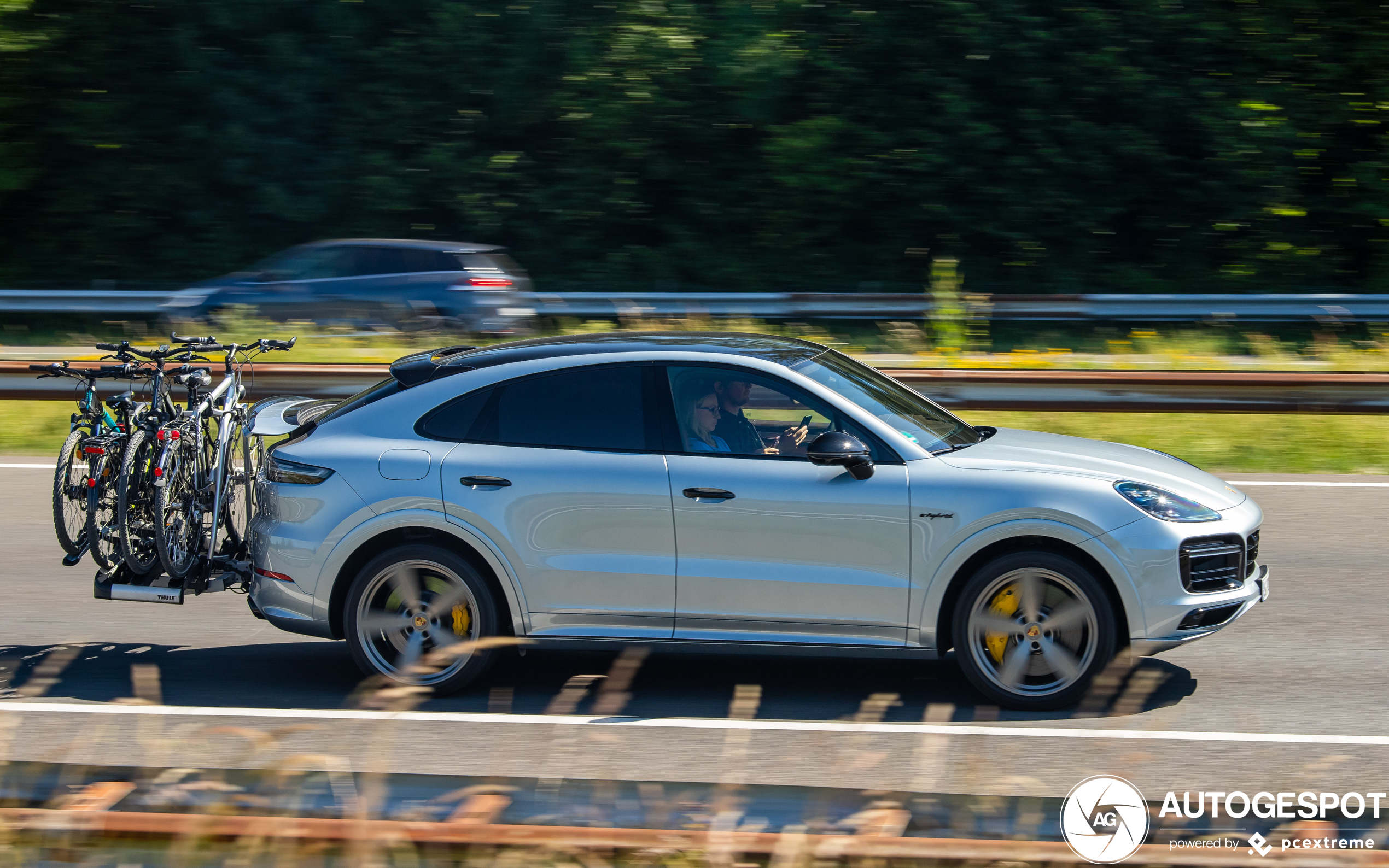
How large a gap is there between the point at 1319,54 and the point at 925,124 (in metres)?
6.25

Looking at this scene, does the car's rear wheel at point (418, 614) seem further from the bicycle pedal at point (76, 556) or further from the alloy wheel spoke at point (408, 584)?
the bicycle pedal at point (76, 556)

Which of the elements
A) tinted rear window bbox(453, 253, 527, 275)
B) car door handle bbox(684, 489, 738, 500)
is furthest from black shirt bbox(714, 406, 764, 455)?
tinted rear window bbox(453, 253, 527, 275)

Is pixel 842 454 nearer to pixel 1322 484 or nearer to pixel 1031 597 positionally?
pixel 1031 597

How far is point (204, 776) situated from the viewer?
438 centimetres

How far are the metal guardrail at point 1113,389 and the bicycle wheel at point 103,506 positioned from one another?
408 cm

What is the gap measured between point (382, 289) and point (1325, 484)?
38.5 feet

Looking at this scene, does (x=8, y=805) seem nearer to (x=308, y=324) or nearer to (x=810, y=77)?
(x=308, y=324)

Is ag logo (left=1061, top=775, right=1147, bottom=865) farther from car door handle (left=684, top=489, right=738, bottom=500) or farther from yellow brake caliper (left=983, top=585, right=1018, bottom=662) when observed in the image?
car door handle (left=684, top=489, right=738, bottom=500)

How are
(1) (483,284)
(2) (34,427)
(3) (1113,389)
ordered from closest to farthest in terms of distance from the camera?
(3) (1113,389)
(2) (34,427)
(1) (483,284)

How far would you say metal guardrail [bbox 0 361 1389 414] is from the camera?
34.9 feet

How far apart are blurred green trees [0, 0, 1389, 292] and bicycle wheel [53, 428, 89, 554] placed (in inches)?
689

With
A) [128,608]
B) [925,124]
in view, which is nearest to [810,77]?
[925,124]

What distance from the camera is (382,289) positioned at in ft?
58.8

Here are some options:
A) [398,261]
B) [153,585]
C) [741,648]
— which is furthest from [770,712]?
[398,261]
